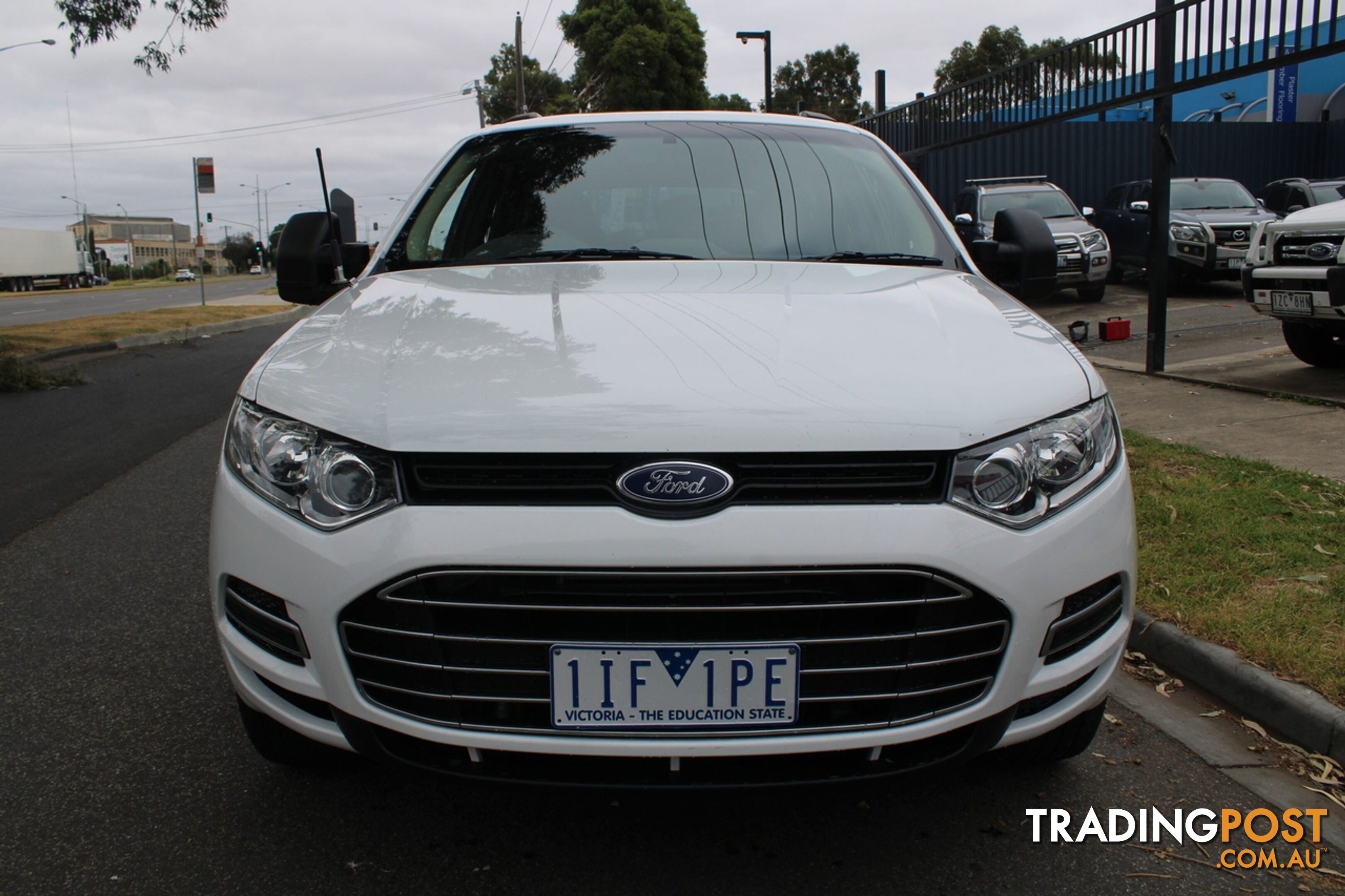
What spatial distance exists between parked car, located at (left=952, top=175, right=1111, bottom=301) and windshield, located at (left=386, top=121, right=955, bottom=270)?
10183 millimetres

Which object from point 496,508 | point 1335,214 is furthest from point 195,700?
point 1335,214

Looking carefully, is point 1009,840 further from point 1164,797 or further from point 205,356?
point 205,356

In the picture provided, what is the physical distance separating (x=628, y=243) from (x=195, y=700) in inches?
69.4

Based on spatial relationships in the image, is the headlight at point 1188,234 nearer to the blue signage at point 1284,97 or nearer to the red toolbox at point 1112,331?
the red toolbox at point 1112,331

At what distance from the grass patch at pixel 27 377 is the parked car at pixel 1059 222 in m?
9.84

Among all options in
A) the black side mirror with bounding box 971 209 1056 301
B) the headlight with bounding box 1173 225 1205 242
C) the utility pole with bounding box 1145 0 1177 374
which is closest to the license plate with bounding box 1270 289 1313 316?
the utility pole with bounding box 1145 0 1177 374

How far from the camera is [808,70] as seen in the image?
57875 mm

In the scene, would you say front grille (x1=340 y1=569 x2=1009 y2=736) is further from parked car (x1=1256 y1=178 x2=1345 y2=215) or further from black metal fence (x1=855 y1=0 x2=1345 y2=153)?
parked car (x1=1256 y1=178 x2=1345 y2=215)

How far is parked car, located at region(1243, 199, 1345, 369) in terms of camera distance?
687 centimetres

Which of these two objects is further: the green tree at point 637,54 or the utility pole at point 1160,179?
the green tree at point 637,54

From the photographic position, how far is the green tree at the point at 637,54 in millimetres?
41656

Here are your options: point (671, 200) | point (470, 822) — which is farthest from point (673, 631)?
point (671, 200)

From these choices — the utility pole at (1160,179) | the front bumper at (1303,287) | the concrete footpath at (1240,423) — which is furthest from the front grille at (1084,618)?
the utility pole at (1160,179)

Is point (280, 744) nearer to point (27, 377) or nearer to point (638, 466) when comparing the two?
point (638, 466)
